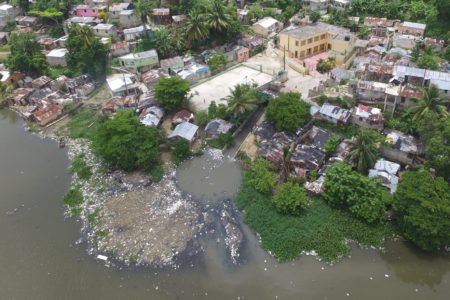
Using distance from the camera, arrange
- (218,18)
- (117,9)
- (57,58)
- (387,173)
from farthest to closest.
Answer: (117,9) → (57,58) → (218,18) → (387,173)

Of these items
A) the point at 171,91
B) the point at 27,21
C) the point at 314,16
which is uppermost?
the point at 314,16

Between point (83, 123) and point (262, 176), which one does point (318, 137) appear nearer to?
point (262, 176)

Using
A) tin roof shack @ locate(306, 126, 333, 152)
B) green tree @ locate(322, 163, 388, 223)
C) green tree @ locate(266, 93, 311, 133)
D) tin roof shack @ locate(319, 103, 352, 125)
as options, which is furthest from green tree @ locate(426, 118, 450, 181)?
green tree @ locate(266, 93, 311, 133)

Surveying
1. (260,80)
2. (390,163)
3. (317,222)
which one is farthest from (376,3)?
(317,222)

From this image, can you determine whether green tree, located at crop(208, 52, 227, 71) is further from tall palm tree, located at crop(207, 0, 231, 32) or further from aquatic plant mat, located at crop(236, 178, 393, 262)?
aquatic plant mat, located at crop(236, 178, 393, 262)

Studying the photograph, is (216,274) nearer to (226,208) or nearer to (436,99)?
(226,208)

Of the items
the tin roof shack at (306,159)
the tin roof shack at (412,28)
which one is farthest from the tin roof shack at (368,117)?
the tin roof shack at (412,28)

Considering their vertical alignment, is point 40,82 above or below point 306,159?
above

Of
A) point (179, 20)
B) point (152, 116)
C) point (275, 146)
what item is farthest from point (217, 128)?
point (179, 20)
